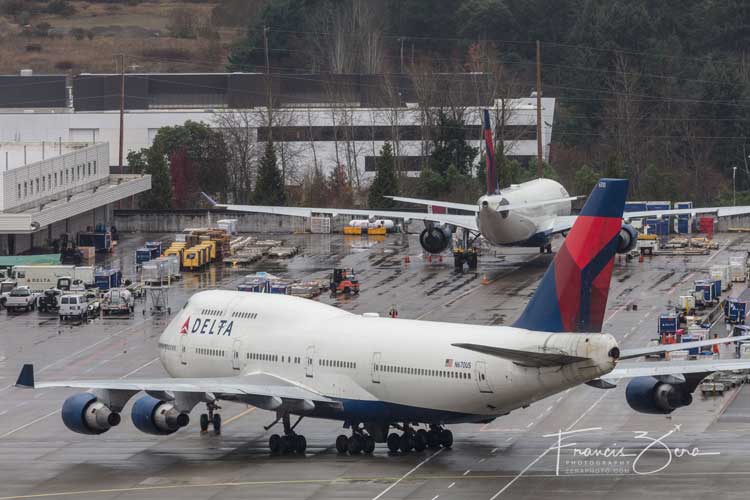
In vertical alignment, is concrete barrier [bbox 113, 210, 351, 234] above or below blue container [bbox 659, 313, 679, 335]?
above

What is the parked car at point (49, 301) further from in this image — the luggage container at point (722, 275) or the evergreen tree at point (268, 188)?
the evergreen tree at point (268, 188)

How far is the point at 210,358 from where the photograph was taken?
64562 mm

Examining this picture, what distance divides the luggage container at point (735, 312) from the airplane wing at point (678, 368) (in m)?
30.2

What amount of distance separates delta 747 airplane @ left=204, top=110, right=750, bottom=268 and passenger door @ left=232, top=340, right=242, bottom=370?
138 ft

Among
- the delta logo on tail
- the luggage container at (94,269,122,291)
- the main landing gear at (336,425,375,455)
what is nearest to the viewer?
the main landing gear at (336,425,375,455)

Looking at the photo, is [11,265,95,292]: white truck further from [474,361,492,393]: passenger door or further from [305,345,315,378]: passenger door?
[474,361,492,393]: passenger door

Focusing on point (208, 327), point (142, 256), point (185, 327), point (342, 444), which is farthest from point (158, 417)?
point (142, 256)

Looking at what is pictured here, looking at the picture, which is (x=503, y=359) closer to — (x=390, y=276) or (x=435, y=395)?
(x=435, y=395)

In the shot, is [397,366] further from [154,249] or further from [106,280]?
[154,249]

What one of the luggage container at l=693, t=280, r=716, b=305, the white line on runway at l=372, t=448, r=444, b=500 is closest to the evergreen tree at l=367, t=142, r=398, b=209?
the luggage container at l=693, t=280, r=716, b=305

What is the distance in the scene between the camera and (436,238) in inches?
4400

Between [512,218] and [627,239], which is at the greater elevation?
[512,218]

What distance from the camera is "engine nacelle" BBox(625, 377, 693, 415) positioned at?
5784cm

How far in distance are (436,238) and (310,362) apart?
5142 cm
